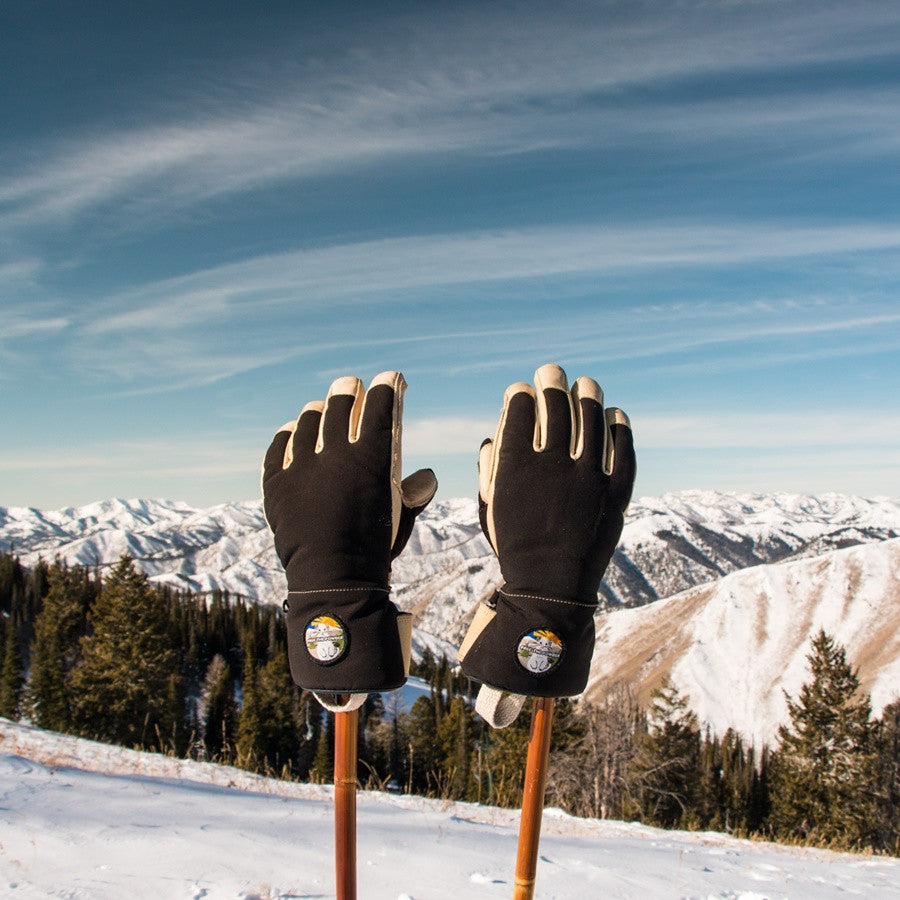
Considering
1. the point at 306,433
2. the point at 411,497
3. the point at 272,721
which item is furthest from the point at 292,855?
the point at 272,721

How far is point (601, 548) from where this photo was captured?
3385 millimetres

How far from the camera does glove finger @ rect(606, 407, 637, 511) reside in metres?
3.43

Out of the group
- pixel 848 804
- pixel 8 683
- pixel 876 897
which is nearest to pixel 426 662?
pixel 8 683

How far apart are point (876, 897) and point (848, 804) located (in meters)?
36.9

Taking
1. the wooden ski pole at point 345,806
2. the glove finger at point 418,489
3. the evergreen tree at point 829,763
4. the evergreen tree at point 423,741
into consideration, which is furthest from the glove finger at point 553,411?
the evergreen tree at point 423,741

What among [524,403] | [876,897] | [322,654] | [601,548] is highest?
[524,403]

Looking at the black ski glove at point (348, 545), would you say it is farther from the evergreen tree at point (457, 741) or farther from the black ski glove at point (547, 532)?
the evergreen tree at point (457, 741)

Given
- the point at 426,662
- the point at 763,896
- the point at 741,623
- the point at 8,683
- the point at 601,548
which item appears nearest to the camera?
the point at 601,548

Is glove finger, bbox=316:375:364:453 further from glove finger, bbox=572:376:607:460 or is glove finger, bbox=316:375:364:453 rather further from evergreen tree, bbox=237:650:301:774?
evergreen tree, bbox=237:650:301:774

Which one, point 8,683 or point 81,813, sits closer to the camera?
point 81,813

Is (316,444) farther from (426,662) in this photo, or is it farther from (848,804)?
(426,662)

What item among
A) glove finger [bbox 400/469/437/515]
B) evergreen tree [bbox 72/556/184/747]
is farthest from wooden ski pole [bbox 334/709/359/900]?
evergreen tree [bbox 72/556/184/747]

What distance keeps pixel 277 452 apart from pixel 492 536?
121 centimetres

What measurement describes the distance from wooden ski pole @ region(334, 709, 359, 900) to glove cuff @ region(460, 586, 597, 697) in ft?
2.21
